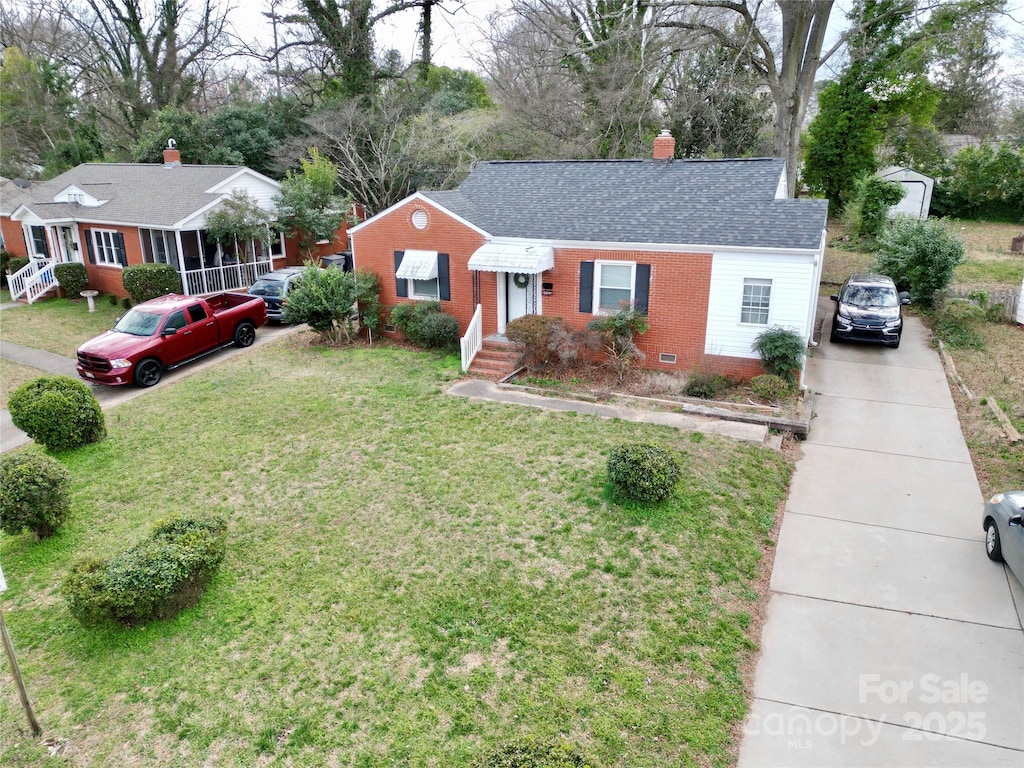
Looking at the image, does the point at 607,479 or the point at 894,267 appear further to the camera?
the point at 894,267

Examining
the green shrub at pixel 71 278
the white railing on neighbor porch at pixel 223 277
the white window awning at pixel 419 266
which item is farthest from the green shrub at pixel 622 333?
the green shrub at pixel 71 278

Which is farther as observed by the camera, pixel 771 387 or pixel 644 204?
pixel 644 204

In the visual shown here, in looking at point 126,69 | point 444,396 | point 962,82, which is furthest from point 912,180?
point 126,69

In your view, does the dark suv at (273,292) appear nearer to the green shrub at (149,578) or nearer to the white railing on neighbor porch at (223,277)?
the white railing on neighbor porch at (223,277)

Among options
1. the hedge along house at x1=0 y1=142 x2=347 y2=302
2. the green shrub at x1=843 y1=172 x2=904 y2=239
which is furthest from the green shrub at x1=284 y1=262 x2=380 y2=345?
the green shrub at x1=843 y1=172 x2=904 y2=239

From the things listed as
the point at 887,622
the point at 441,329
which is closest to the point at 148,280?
the point at 441,329

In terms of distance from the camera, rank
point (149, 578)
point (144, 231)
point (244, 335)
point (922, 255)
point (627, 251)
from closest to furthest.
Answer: point (149, 578), point (627, 251), point (244, 335), point (922, 255), point (144, 231)

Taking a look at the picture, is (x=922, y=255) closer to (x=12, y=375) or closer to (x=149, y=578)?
(x=149, y=578)

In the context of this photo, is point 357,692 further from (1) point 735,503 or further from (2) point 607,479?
(1) point 735,503
